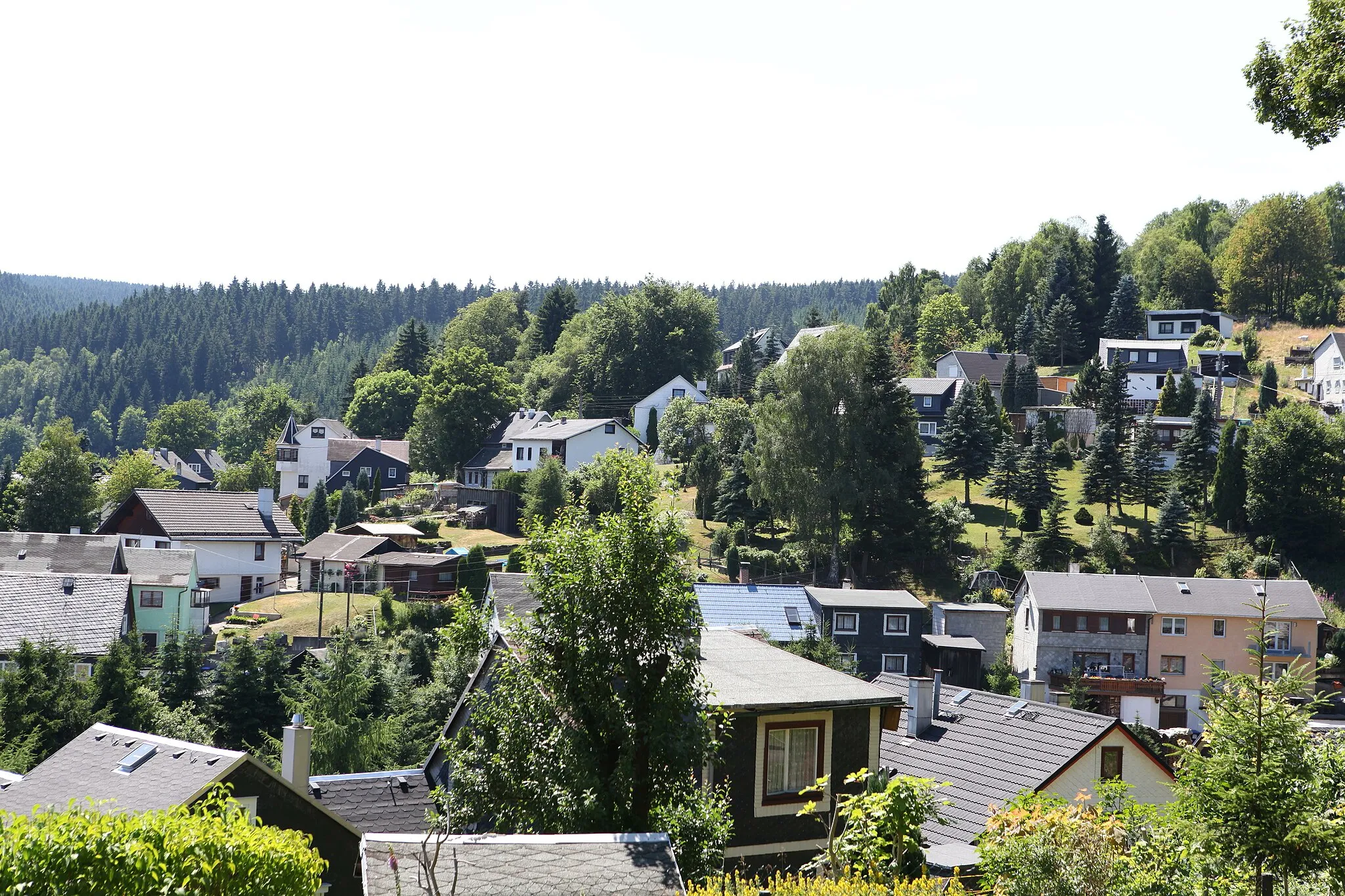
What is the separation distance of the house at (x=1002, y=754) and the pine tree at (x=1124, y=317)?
288ft

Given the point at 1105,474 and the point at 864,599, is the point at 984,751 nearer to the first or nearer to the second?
the point at 864,599

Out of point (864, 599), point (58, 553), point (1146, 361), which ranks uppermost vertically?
point (1146, 361)

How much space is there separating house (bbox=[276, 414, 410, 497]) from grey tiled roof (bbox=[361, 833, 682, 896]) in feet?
304

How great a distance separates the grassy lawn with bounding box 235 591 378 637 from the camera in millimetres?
56406

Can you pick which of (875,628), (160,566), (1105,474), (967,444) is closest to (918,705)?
(875,628)

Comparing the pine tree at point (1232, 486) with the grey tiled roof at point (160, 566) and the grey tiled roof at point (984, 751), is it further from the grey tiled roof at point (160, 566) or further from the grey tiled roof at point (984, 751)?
the grey tiled roof at point (160, 566)

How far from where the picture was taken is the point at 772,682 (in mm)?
16234

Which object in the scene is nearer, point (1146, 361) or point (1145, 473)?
point (1145, 473)

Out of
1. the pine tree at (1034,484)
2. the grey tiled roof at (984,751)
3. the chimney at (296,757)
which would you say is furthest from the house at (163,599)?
the pine tree at (1034,484)

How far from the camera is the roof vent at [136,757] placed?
1711 cm

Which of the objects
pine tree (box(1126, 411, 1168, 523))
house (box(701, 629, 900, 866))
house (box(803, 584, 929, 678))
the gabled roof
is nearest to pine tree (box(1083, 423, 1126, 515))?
pine tree (box(1126, 411, 1168, 523))

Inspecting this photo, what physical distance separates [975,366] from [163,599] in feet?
228

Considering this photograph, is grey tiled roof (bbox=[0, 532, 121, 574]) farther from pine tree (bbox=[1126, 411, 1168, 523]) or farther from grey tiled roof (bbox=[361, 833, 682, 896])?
pine tree (bbox=[1126, 411, 1168, 523])

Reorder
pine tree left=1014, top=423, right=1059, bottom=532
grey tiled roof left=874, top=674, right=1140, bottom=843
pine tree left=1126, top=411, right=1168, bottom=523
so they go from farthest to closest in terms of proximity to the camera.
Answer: pine tree left=1126, top=411, right=1168, bottom=523 < pine tree left=1014, top=423, right=1059, bottom=532 < grey tiled roof left=874, top=674, right=1140, bottom=843
